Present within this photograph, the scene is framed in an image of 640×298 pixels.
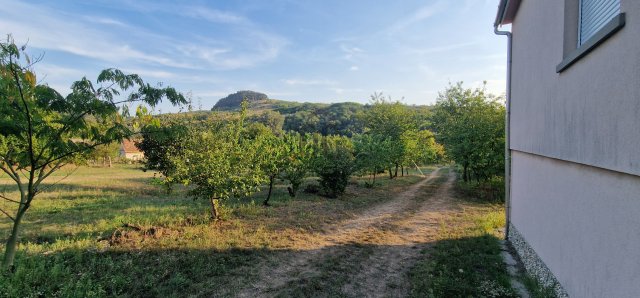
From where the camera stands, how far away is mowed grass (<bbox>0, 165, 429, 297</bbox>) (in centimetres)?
503

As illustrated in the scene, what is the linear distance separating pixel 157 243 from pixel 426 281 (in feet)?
19.3

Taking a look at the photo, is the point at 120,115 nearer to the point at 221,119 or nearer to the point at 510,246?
the point at 221,119

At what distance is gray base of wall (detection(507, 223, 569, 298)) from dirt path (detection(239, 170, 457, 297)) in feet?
6.56

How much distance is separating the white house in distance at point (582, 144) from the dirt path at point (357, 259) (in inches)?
100

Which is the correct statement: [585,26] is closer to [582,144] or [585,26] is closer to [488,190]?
[582,144]

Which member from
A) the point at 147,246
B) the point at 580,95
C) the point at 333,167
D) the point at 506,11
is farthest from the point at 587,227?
the point at 333,167

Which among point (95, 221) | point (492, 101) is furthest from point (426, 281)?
point (492, 101)

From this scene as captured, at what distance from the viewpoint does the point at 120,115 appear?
5.43 metres

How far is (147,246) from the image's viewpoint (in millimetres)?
6812

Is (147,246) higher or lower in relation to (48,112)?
lower

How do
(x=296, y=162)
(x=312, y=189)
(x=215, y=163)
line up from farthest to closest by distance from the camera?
(x=312, y=189)
(x=296, y=162)
(x=215, y=163)

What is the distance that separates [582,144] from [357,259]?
15.4 feet

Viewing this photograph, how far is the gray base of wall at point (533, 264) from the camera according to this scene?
4734mm

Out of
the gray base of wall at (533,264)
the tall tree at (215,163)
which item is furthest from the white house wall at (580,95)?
the tall tree at (215,163)
